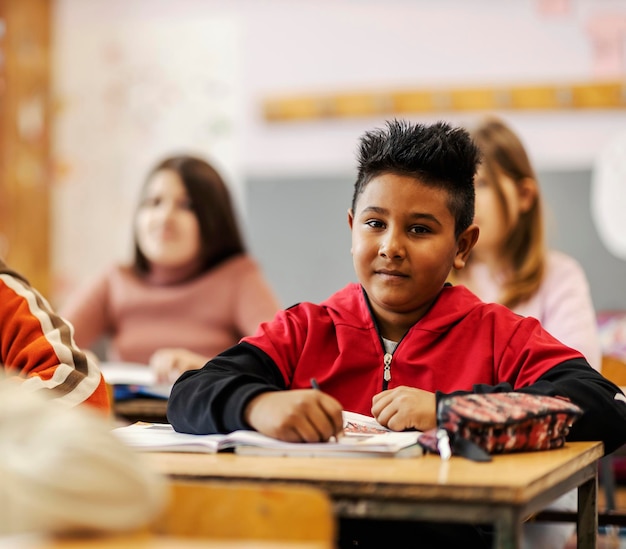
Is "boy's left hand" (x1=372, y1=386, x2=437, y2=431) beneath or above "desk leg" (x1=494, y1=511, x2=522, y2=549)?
above

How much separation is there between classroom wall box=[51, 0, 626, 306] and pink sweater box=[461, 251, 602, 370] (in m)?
1.55

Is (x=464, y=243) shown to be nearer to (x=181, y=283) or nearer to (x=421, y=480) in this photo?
(x=421, y=480)

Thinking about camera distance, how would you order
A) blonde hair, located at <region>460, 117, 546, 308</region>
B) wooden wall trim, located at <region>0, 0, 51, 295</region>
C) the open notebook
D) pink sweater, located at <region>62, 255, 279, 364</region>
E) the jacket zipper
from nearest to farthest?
the open notebook < the jacket zipper < blonde hair, located at <region>460, 117, 546, 308</region> < pink sweater, located at <region>62, 255, 279, 364</region> < wooden wall trim, located at <region>0, 0, 51, 295</region>

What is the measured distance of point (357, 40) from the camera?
181 inches

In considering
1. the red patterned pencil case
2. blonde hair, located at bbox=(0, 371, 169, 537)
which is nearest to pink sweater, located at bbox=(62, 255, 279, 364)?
the red patterned pencil case

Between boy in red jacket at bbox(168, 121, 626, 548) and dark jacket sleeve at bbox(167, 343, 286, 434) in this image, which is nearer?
dark jacket sleeve at bbox(167, 343, 286, 434)

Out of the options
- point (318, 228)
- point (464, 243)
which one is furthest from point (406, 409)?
point (318, 228)

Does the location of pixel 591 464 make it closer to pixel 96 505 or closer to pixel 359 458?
pixel 359 458

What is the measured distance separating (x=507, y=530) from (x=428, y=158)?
757mm

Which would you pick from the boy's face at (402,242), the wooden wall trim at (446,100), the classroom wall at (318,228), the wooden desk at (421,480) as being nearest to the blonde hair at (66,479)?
the wooden desk at (421,480)

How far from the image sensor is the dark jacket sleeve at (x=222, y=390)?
4.51ft

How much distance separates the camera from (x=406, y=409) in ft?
4.48

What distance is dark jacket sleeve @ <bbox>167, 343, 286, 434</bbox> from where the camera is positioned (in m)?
1.37

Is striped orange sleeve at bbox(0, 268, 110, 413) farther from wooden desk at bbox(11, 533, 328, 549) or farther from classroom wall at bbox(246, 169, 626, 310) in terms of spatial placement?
classroom wall at bbox(246, 169, 626, 310)
